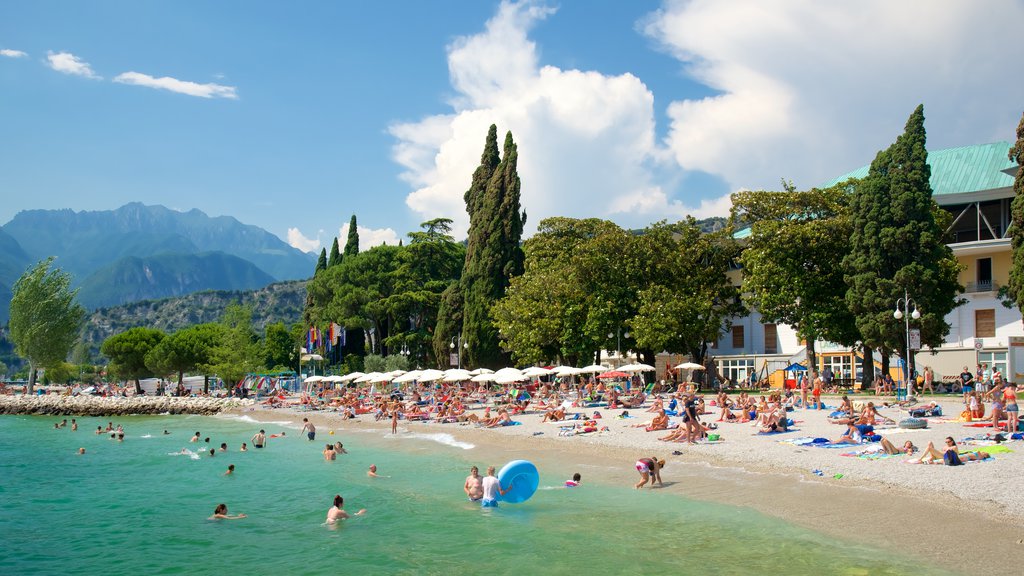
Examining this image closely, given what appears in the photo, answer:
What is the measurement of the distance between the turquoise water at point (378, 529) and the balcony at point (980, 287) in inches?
1232

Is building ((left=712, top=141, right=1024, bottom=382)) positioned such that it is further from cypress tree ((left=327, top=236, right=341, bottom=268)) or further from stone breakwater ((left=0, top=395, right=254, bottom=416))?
cypress tree ((left=327, top=236, right=341, bottom=268))

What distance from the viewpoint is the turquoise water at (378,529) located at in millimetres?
12188

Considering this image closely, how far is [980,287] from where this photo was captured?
133 feet

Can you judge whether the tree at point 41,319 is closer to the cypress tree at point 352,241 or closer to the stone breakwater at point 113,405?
the stone breakwater at point 113,405

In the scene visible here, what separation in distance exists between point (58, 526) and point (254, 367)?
4690 cm

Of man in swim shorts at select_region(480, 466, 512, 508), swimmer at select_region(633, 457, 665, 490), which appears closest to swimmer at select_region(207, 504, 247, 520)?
man in swim shorts at select_region(480, 466, 512, 508)

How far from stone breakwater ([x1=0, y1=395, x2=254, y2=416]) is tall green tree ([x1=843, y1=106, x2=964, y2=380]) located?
4211 cm

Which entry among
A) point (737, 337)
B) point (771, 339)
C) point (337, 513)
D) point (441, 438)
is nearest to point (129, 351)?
point (441, 438)

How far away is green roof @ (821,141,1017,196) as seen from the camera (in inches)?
1671

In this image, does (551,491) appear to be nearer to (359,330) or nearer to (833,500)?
(833,500)

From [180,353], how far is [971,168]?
63.9 meters

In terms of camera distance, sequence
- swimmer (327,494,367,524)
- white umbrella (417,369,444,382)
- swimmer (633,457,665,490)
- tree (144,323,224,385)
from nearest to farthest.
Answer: swimmer (327,494,367,524) → swimmer (633,457,665,490) → white umbrella (417,369,444,382) → tree (144,323,224,385)

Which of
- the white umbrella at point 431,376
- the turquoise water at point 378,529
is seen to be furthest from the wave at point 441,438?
the white umbrella at point 431,376

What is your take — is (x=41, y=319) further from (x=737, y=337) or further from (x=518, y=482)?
(x=518, y=482)
